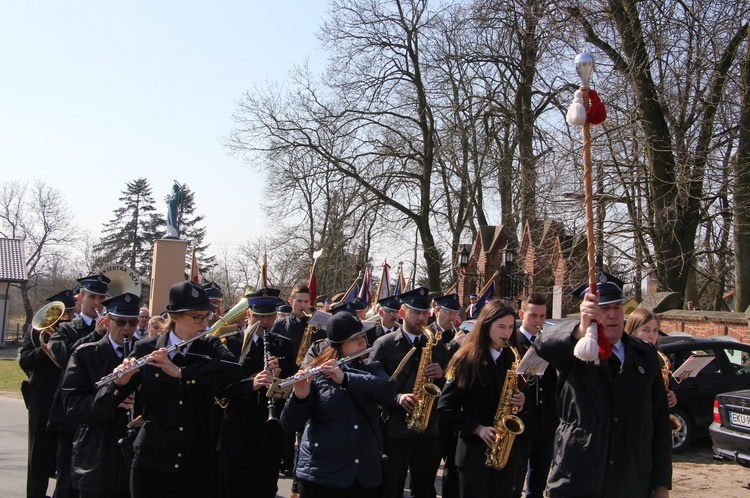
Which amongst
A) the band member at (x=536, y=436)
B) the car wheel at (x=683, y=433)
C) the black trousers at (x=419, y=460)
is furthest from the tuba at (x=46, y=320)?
the car wheel at (x=683, y=433)

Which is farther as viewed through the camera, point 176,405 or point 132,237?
point 132,237

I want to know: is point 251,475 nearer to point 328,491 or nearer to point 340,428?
point 328,491

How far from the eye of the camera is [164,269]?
17.8 m

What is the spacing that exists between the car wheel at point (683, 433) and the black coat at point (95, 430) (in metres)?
8.53

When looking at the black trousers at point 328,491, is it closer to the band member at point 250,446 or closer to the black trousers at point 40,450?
the band member at point 250,446

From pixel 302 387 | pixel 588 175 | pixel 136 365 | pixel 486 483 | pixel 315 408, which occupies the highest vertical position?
pixel 588 175

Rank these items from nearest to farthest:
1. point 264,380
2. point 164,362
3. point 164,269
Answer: point 164,362, point 264,380, point 164,269

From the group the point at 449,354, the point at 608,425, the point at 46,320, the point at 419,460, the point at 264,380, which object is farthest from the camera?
the point at 46,320

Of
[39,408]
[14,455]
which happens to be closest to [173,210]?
[14,455]

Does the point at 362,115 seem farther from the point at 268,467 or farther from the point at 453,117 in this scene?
the point at 268,467

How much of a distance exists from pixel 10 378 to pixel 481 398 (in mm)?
19717

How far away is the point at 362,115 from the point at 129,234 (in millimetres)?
37385

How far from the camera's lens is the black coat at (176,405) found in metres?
4.80

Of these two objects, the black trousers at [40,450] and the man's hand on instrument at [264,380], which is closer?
the man's hand on instrument at [264,380]
